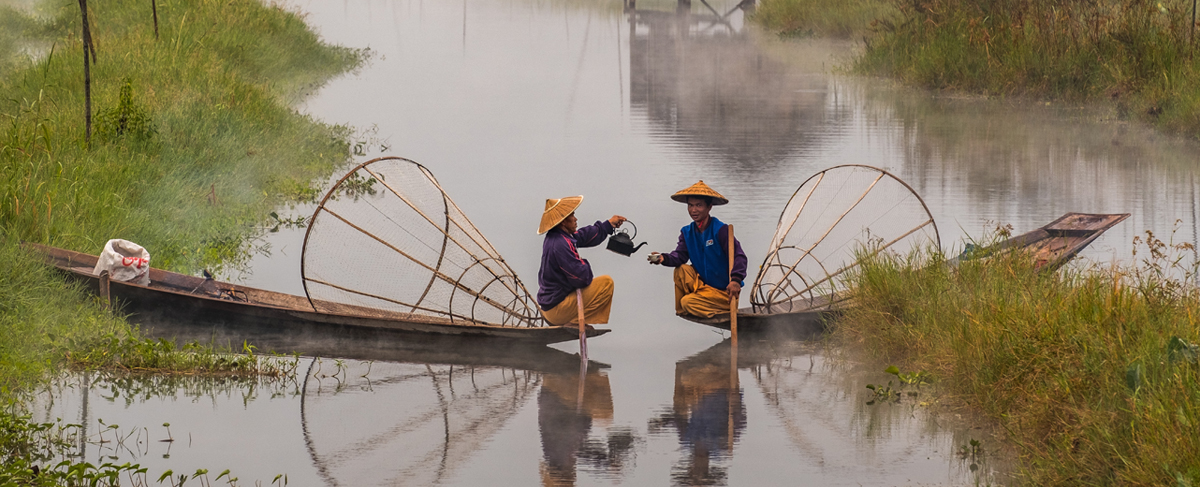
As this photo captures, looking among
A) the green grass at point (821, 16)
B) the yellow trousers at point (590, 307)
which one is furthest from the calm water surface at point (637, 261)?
the green grass at point (821, 16)

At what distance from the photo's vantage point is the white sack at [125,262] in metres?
8.57

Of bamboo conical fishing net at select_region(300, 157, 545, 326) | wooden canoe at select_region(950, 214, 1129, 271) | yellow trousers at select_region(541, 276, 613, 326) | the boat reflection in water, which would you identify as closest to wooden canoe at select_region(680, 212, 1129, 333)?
wooden canoe at select_region(950, 214, 1129, 271)

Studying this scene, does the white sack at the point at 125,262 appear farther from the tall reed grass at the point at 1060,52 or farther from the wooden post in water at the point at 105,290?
the tall reed grass at the point at 1060,52

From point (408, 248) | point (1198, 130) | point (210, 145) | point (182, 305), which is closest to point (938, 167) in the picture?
point (1198, 130)

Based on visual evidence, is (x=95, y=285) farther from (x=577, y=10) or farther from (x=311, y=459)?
(x=577, y=10)

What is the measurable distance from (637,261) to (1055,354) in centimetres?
548

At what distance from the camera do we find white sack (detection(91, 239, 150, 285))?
28.1 ft

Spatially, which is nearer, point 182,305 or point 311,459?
point 311,459

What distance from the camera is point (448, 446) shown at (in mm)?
6957

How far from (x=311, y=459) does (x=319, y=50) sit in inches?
817

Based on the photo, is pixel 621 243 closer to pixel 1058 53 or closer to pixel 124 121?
pixel 124 121

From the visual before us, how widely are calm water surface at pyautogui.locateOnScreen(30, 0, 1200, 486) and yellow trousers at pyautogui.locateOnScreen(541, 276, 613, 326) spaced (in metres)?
0.23

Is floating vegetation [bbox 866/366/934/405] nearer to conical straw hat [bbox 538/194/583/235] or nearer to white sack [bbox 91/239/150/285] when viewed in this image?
conical straw hat [bbox 538/194/583/235]

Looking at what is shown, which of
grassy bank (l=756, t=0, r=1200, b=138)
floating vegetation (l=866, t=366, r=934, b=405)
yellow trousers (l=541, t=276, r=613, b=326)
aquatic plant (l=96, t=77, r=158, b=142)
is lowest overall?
floating vegetation (l=866, t=366, r=934, b=405)
